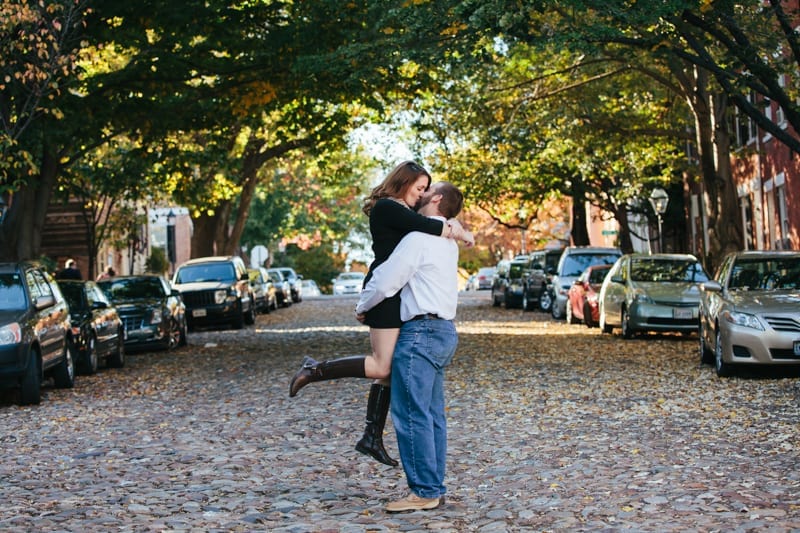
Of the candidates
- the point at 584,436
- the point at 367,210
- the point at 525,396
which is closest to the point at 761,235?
the point at 525,396

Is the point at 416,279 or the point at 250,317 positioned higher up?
the point at 416,279

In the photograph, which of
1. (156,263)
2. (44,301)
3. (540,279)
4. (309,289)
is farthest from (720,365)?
(309,289)

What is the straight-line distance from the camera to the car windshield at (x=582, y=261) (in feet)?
108

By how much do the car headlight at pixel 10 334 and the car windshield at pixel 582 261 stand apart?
65.7ft

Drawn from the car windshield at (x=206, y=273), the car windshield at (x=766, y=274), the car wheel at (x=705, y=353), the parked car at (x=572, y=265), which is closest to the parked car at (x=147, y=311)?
the car windshield at (x=206, y=273)

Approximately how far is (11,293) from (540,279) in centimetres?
2320

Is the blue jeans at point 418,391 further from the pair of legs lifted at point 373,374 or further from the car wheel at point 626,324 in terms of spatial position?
the car wheel at point 626,324

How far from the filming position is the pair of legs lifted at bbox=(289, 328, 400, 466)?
749 cm

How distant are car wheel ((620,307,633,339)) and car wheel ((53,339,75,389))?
32.5ft

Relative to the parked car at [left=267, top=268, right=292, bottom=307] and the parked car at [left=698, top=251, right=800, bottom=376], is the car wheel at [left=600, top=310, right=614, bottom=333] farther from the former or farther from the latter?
the parked car at [left=267, top=268, right=292, bottom=307]

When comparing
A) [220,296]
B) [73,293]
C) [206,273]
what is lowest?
[220,296]

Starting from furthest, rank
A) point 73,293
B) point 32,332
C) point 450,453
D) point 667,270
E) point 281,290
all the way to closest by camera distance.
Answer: point 281,290 → point 667,270 → point 73,293 → point 32,332 → point 450,453

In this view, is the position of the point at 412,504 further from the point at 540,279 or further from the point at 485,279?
the point at 485,279

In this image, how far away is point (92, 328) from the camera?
752 inches
